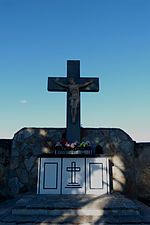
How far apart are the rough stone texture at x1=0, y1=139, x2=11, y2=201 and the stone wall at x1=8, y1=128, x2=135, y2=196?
0.46 ft

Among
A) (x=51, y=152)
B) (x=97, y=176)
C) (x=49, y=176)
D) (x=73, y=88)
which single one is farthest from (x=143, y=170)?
(x=73, y=88)

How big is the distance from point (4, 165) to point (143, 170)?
434 cm

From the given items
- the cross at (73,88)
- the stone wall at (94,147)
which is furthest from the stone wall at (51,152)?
the cross at (73,88)

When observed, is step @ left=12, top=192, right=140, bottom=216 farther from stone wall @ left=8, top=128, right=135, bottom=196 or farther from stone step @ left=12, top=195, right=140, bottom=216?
Result: stone wall @ left=8, top=128, right=135, bottom=196

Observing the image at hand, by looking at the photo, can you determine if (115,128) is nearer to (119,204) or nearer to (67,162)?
(67,162)

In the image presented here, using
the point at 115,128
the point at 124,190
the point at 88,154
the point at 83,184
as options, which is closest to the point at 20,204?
the point at 83,184

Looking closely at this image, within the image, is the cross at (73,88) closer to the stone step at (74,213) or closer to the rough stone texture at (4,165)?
the rough stone texture at (4,165)

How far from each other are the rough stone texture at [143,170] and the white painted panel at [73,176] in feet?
7.88

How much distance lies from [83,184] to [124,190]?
2124 millimetres

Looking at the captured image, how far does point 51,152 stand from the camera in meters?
7.66

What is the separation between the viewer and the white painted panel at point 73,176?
5727mm

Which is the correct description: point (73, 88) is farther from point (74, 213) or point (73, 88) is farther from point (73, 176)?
point (74, 213)

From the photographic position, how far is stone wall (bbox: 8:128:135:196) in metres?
7.35

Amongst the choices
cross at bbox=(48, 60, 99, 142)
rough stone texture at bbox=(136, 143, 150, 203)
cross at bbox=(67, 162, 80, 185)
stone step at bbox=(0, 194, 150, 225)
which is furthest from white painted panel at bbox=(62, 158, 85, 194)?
rough stone texture at bbox=(136, 143, 150, 203)
